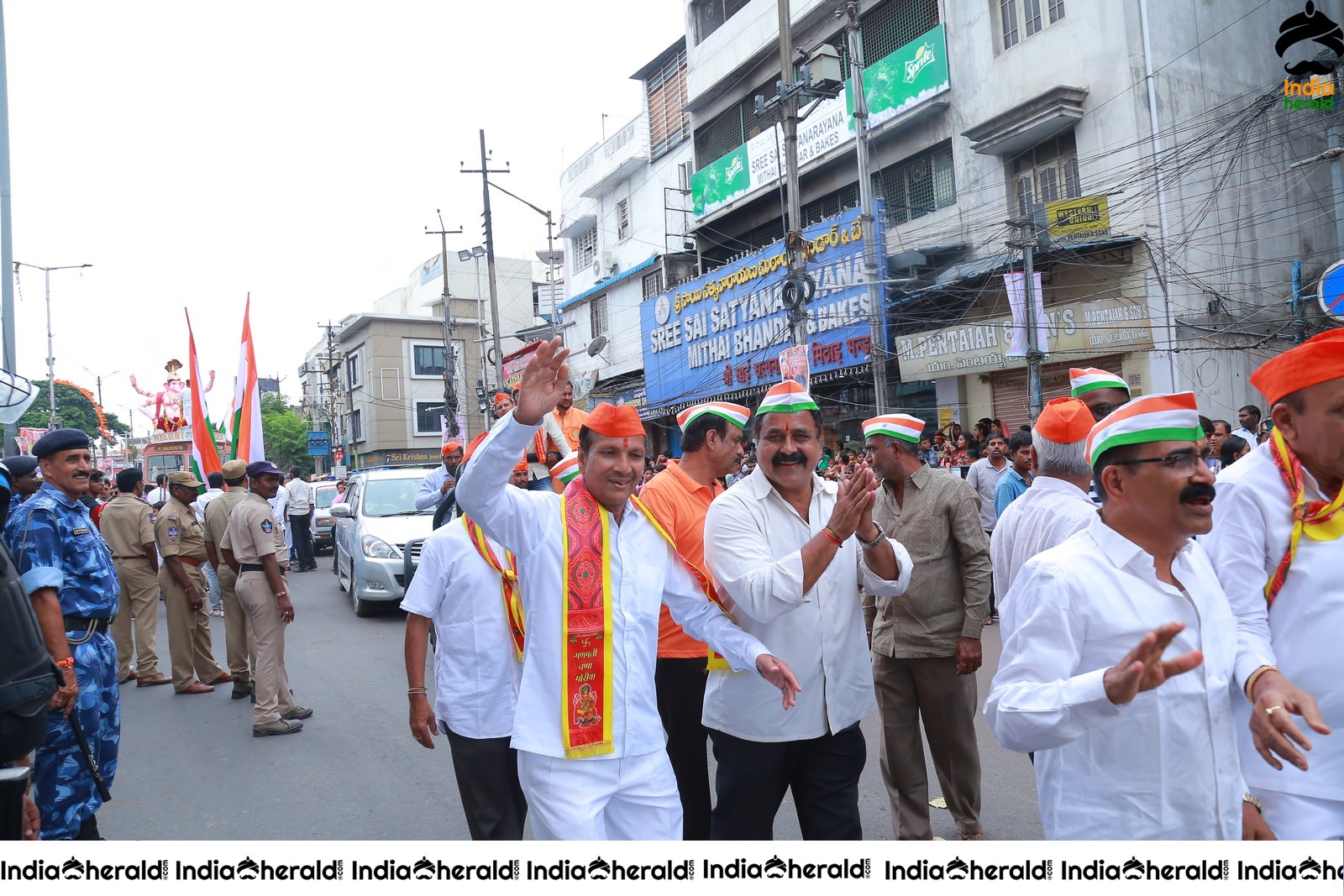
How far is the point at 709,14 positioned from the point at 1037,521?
26.5 meters

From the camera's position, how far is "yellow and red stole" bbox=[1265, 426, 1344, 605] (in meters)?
2.46

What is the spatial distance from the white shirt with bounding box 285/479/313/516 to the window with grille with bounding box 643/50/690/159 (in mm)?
16411

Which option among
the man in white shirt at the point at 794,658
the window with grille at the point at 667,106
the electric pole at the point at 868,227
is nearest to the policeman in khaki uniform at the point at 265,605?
the man in white shirt at the point at 794,658

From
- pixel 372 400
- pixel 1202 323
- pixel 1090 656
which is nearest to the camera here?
pixel 1090 656

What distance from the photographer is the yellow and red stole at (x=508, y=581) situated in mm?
3879

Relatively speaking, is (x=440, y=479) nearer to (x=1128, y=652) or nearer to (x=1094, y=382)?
(x=1094, y=382)

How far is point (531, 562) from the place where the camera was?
3078mm

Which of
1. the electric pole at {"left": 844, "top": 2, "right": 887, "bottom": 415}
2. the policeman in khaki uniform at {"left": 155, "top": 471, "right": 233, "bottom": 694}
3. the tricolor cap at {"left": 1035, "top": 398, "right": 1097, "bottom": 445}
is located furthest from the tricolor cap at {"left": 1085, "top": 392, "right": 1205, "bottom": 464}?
the electric pole at {"left": 844, "top": 2, "right": 887, "bottom": 415}

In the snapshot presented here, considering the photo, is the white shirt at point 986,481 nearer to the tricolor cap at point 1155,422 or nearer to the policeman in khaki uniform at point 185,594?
the tricolor cap at point 1155,422

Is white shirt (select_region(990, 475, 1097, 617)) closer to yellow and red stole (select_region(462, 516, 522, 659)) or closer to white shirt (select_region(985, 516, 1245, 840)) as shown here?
white shirt (select_region(985, 516, 1245, 840))

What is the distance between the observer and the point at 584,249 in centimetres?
3531
